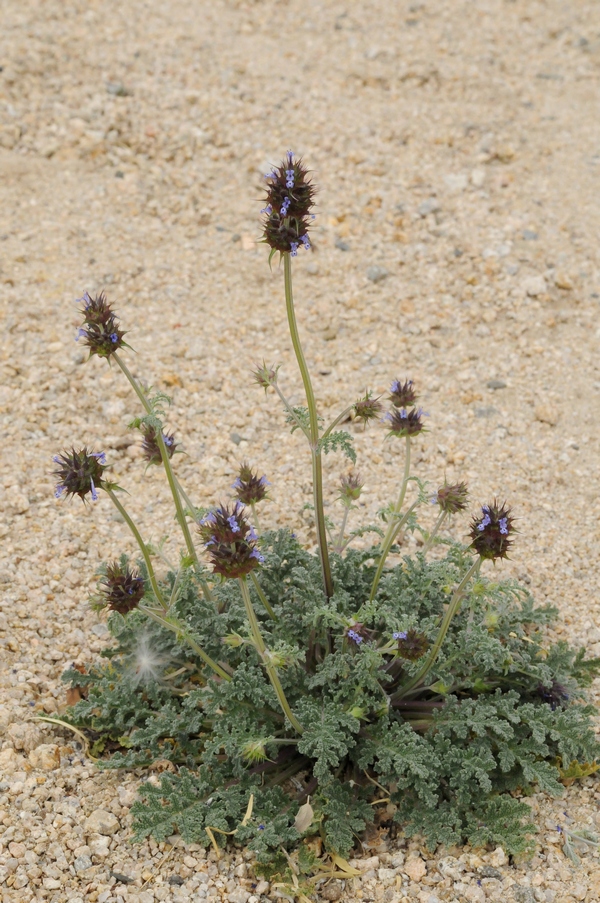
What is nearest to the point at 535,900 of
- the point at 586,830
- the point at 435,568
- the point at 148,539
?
the point at 586,830

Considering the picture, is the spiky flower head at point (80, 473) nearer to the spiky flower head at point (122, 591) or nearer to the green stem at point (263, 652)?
the spiky flower head at point (122, 591)

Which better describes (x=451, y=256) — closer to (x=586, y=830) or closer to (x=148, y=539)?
(x=148, y=539)

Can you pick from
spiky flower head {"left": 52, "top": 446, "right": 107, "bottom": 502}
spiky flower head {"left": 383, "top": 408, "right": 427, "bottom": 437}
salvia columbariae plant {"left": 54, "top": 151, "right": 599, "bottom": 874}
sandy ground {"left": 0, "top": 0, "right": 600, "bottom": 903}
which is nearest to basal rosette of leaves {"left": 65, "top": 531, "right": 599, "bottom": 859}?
salvia columbariae plant {"left": 54, "top": 151, "right": 599, "bottom": 874}

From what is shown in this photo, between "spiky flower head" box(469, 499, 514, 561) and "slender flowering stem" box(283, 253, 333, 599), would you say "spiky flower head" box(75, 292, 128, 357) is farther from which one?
"spiky flower head" box(469, 499, 514, 561)

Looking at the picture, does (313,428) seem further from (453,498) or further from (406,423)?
(453,498)

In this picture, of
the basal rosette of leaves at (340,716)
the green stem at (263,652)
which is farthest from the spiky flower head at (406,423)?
the green stem at (263,652)
